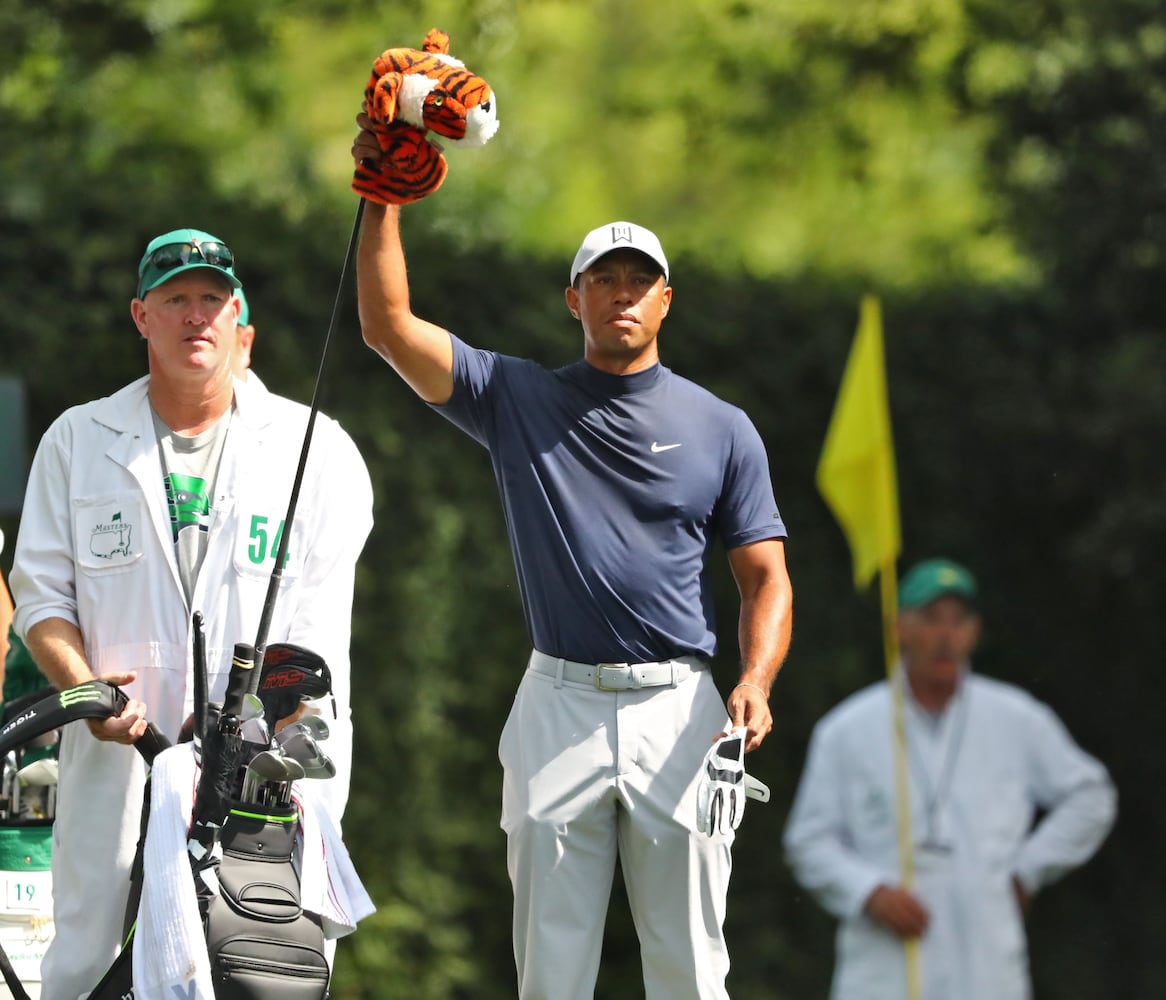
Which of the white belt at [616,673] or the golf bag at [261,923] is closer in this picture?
the golf bag at [261,923]

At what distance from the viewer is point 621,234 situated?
4.68 metres

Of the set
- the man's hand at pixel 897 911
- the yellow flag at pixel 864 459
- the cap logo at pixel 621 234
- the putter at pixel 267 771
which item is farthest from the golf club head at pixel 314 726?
the yellow flag at pixel 864 459

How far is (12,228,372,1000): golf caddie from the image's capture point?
446 cm

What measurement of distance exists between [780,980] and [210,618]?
6.25 metres

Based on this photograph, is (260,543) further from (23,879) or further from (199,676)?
(23,879)

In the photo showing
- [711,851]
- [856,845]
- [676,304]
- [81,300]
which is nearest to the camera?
[711,851]

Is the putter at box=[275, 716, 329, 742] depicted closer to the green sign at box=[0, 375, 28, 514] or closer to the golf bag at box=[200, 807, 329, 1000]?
the golf bag at box=[200, 807, 329, 1000]

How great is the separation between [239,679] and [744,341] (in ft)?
20.7

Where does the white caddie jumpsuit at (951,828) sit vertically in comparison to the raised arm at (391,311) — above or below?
below

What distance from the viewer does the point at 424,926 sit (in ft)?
29.7

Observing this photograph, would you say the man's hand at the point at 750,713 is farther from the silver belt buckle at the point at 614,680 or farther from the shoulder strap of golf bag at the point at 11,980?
the shoulder strap of golf bag at the point at 11,980

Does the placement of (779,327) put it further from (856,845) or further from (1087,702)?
(856,845)

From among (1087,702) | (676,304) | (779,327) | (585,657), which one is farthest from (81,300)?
(1087,702)

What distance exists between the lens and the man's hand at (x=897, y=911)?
6.76 meters
